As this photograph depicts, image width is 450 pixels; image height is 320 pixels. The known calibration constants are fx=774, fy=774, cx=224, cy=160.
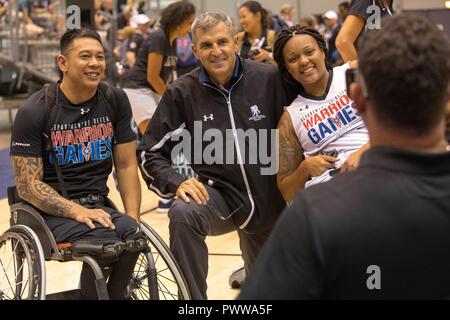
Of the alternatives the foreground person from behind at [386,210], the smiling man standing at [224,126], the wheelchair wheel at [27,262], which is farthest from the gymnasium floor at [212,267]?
the foreground person from behind at [386,210]

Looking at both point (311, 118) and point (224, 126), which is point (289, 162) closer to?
point (311, 118)

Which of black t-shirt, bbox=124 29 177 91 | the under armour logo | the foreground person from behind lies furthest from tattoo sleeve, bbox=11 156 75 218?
black t-shirt, bbox=124 29 177 91

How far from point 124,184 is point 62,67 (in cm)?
58

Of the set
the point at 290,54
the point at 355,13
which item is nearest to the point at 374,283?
the point at 290,54

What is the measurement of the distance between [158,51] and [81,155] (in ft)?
9.21

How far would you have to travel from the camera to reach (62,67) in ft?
11.0

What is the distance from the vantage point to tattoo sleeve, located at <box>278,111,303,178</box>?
333 cm

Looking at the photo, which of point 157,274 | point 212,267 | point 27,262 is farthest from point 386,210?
point 212,267

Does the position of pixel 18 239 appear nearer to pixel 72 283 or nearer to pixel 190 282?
pixel 190 282

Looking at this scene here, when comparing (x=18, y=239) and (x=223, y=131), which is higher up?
(x=223, y=131)

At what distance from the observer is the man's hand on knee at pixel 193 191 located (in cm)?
321

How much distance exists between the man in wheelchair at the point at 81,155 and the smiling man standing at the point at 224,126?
15cm

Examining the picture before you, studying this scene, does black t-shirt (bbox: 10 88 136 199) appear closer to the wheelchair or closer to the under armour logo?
the wheelchair

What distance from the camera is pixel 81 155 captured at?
3.26m
